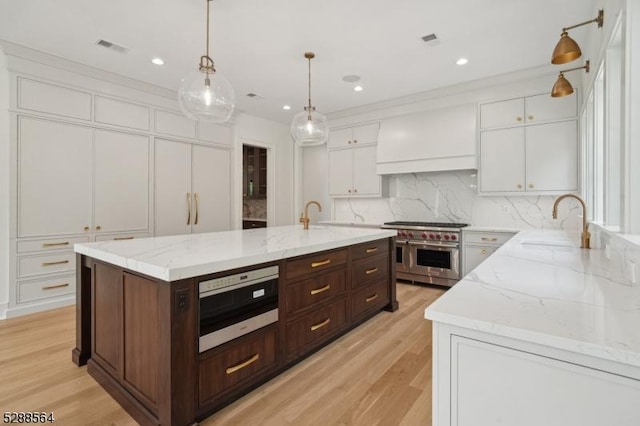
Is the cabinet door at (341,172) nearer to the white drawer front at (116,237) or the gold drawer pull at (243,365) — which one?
the white drawer front at (116,237)

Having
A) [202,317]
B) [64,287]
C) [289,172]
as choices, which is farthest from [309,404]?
[289,172]

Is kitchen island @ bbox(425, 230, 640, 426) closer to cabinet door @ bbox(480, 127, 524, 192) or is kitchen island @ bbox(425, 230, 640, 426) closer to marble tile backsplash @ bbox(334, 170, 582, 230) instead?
cabinet door @ bbox(480, 127, 524, 192)

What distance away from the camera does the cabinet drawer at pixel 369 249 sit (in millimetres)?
2794

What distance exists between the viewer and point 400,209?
5328mm

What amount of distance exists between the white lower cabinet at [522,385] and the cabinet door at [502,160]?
3.83m

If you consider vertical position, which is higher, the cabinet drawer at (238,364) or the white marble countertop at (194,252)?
the white marble countertop at (194,252)

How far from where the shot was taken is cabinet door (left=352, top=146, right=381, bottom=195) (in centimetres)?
525

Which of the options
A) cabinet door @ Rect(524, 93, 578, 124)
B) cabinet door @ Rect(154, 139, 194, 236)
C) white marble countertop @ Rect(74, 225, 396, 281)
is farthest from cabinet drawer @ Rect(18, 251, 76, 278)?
cabinet door @ Rect(524, 93, 578, 124)

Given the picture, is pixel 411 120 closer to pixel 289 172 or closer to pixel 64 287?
pixel 289 172

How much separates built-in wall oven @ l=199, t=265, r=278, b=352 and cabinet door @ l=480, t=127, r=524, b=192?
3430mm

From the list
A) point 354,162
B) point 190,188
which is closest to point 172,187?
point 190,188

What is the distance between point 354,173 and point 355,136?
0.64 metres

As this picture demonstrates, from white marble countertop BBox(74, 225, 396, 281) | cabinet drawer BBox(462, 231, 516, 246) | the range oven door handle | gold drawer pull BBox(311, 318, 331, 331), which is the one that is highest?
white marble countertop BBox(74, 225, 396, 281)

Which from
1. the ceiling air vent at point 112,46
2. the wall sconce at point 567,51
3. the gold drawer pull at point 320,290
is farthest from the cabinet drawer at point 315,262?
the ceiling air vent at point 112,46
